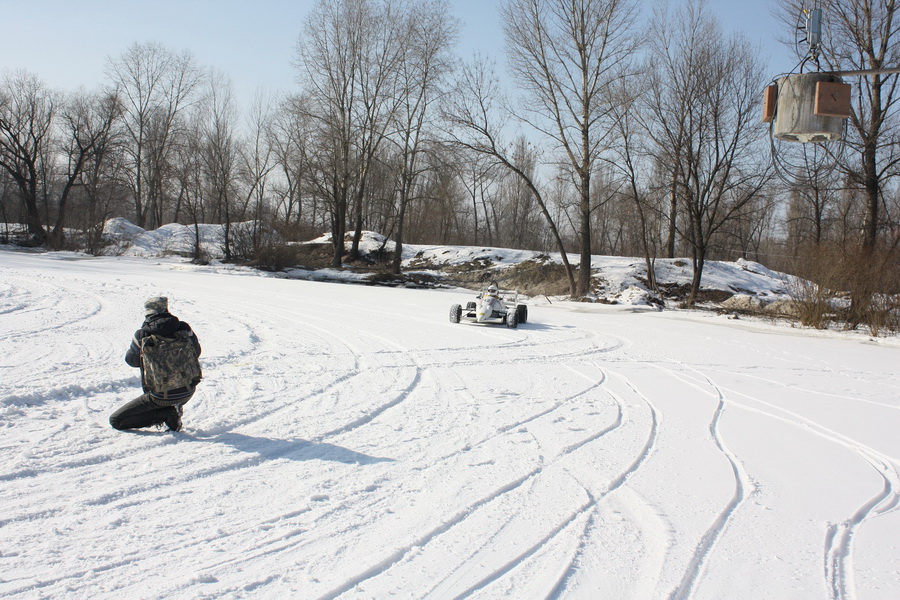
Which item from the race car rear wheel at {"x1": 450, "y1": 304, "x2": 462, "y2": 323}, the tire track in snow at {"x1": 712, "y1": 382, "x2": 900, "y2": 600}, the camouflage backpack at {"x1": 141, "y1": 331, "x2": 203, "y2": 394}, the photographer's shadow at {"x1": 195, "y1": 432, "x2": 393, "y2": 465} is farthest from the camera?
the race car rear wheel at {"x1": 450, "y1": 304, "x2": 462, "y2": 323}

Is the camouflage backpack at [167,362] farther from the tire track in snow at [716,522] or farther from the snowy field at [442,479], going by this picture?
the tire track in snow at [716,522]

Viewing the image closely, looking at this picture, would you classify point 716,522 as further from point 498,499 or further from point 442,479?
point 442,479

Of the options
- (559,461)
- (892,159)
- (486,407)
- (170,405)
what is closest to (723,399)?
(486,407)

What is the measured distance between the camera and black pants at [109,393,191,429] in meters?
5.15

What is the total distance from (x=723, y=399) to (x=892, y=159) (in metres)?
17.6

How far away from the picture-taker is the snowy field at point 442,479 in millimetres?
3180

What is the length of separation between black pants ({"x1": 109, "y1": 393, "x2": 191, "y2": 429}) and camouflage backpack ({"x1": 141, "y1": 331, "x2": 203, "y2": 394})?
0.60 ft

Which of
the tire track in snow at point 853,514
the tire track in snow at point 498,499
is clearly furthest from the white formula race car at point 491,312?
Result: the tire track in snow at point 498,499

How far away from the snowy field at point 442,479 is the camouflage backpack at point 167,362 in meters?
0.48

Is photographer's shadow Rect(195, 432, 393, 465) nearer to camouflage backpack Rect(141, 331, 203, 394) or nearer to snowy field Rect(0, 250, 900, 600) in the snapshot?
snowy field Rect(0, 250, 900, 600)

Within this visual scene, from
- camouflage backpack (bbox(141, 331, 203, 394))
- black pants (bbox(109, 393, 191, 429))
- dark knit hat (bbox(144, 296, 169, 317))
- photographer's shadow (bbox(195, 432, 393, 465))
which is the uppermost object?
dark knit hat (bbox(144, 296, 169, 317))

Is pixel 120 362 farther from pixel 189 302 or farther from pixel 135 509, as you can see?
pixel 189 302

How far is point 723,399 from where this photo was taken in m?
7.58

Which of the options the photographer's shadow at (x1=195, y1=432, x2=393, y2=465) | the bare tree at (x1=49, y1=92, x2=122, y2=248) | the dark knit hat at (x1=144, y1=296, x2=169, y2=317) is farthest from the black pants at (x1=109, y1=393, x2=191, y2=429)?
the bare tree at (x1=49, y1=92, x2=122, y2=248)
